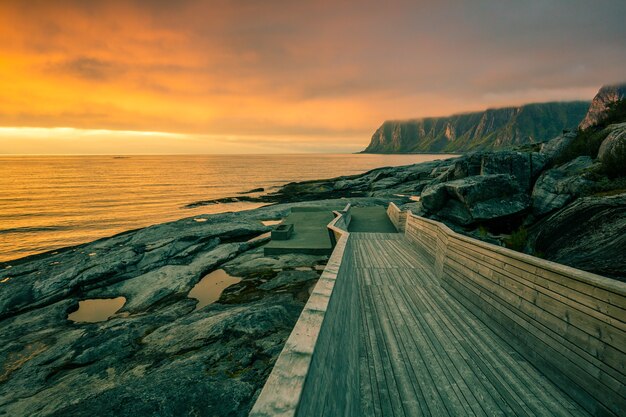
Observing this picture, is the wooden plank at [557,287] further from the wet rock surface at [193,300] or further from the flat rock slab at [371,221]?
the flat rock slab at [371,221]

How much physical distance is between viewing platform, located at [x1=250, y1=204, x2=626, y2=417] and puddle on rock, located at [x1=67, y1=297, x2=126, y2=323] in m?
12.1

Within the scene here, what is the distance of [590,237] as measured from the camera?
8.26m

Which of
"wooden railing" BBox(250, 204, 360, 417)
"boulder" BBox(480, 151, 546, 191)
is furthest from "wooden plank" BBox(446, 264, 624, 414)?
"boulder" BBox(480, 151, 546, 191)

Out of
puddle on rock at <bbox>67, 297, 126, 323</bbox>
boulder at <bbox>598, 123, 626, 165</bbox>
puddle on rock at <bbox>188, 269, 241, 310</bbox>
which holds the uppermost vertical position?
boulder at <bbox>598, 123, 626, 165</bbox>

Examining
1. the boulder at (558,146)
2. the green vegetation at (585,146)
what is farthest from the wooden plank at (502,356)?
the boulder at (558,146)

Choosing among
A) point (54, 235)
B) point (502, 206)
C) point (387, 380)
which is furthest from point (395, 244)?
point (54, 235)

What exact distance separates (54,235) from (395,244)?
3590 cm

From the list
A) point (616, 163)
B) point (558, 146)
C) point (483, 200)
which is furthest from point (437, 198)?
point (616, 163)

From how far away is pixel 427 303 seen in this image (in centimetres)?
768

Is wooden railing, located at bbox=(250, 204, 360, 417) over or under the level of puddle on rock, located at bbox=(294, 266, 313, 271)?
over

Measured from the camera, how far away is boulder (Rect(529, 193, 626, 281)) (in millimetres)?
7145

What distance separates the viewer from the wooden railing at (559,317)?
12.9ft

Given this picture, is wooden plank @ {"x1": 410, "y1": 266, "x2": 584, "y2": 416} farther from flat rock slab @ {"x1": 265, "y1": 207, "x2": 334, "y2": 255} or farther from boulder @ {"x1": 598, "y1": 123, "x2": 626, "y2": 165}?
flat rock slab @ {"x1": 265, "y1": 207, "x2": 334, "y2": 255}

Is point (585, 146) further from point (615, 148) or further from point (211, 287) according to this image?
point (211, 287)
